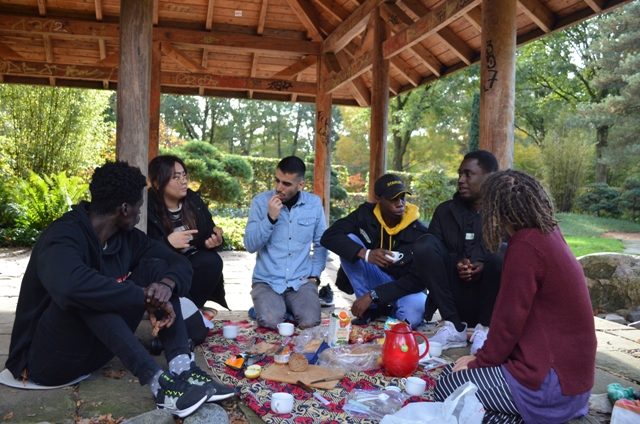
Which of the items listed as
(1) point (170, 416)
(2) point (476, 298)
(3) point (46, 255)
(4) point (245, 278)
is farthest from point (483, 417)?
(4) point (245, 278)

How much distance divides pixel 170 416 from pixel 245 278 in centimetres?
490

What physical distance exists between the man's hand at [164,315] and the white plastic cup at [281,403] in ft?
2.46

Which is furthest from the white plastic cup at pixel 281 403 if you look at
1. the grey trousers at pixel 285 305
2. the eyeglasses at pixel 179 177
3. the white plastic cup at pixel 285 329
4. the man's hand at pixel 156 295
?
the eyeglasses at pixel 179 177

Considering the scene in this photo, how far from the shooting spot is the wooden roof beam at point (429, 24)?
6171mm

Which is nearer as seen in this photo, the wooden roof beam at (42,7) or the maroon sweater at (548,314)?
the maroon sweater at (548,314)

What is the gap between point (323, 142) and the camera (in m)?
10.3

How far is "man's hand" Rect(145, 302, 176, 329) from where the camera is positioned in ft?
10.5

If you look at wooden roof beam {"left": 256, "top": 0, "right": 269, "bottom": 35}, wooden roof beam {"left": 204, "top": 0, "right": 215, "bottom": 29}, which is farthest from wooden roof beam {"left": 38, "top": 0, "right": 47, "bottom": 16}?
wooden roof beam {"left": 256, "top": 0, "right": 269, "bottom": 35}

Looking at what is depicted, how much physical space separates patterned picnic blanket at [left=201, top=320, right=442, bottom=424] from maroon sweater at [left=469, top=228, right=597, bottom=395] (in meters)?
0.77

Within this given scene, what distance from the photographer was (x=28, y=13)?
9219mm

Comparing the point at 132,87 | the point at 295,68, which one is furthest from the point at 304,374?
the point at 295,68

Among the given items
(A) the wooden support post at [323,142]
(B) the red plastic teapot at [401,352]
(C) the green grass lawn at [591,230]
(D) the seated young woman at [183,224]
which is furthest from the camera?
(C) the green grass lawn at [591,230]

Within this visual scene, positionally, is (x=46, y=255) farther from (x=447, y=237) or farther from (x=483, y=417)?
(x=447, y=237)

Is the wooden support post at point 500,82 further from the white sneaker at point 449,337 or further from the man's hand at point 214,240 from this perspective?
the man's hand at point 214,240
